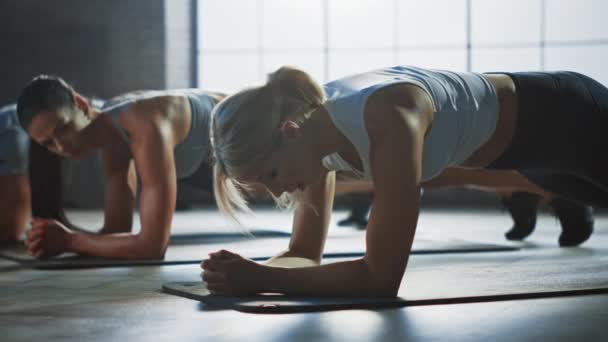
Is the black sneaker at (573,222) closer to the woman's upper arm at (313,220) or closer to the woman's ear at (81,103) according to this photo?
the woman's upper arm at (313,220)

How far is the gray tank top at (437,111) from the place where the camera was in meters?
1.96

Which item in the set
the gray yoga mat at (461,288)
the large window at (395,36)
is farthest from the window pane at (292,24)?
the gray yoga mat at (461,288)

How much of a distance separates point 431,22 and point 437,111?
5863mm

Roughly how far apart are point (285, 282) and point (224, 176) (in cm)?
26

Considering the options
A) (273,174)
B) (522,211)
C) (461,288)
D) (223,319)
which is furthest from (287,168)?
(522,211)

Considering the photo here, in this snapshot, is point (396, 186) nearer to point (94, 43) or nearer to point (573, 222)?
point (573, 222)

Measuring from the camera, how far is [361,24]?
25.8 feet

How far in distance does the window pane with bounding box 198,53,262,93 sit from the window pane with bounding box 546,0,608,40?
242 centimetres

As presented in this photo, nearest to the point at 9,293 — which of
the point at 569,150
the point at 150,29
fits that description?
the point at 569,150

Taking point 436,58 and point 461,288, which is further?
point 436,58

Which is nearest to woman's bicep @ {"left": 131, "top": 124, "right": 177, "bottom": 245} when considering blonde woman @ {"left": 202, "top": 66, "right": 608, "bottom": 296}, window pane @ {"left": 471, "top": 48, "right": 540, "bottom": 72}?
blonde woman @ {"left": 202, "top": 66, "right": 608, "bottom": 296}

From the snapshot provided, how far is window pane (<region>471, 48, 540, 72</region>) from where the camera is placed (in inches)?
295

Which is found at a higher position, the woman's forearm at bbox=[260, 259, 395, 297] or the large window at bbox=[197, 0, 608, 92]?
the large window at bbox=[197, 0, 608, 92]

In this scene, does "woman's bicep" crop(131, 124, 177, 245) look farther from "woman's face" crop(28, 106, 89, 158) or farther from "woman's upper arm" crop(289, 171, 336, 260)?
"woman's upper arm" crop(289, 171, 336, 260)
